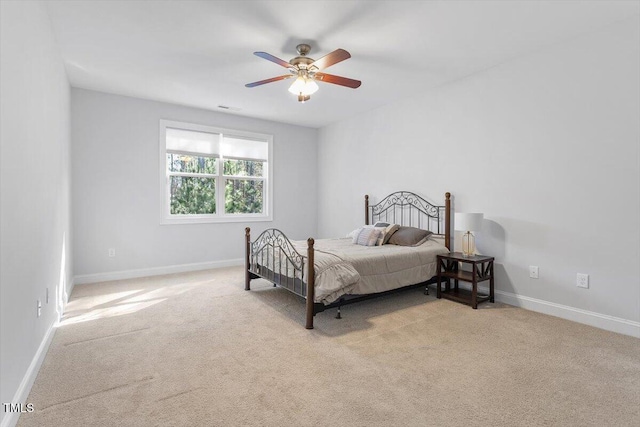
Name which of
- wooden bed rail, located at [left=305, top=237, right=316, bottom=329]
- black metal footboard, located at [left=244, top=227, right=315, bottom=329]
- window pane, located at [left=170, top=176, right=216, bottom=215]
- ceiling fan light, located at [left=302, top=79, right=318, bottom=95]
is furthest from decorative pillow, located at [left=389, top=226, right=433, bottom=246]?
window pane, located at [left=170, top=176, right=216, bottom=215]

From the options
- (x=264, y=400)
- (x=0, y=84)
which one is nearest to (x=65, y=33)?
(x=0, y=84)

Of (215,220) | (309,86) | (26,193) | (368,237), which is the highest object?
(309,86)

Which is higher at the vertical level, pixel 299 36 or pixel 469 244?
pixel 299 36

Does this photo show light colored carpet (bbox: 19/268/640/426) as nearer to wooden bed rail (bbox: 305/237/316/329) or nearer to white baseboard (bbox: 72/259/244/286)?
wooden bed rail (bbox: 305/237/316/329)

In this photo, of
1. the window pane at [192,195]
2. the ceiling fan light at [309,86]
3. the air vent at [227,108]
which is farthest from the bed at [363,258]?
the air vent at [227,108]

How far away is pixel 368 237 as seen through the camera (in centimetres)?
446

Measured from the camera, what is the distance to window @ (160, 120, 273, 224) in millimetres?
5371

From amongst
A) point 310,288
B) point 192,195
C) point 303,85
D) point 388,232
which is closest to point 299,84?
point 303,85

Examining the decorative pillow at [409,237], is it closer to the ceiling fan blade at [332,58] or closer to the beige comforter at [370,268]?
the beige comforter at [370,268]

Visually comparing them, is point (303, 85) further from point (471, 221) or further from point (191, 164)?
point (191, 164)

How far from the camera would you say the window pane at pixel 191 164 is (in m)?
5.40

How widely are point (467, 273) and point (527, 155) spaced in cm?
149

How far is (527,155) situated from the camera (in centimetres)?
358

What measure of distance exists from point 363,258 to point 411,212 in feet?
6.05
